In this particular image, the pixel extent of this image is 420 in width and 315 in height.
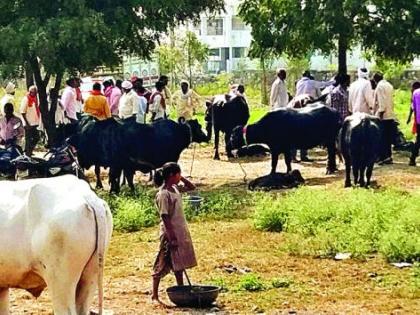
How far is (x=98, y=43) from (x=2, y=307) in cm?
908

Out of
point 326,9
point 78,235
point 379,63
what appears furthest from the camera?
point 379,63

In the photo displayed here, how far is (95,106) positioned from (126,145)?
1.56 meters

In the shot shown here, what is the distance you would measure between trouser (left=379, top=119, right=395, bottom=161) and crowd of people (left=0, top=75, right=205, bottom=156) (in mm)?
4501

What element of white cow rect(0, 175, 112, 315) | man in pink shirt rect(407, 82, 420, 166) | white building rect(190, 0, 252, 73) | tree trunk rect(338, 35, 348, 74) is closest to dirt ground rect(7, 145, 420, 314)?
white cow rect(0, 175, 112, 315)

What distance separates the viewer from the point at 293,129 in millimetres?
18547

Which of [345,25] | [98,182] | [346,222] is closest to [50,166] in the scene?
[98,182]

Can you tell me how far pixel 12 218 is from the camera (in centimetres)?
769

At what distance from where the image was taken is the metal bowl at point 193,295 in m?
9.52

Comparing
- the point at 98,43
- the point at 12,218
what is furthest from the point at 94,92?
the point at 12,218

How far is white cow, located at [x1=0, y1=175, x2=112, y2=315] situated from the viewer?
7531 mm

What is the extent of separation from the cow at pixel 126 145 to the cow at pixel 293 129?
182 cm

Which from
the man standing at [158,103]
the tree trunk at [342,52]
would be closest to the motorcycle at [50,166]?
the man standing at [158,103]

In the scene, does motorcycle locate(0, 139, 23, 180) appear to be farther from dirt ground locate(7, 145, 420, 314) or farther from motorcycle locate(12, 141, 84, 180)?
dirt ground locate(7, 145, 420, 314)

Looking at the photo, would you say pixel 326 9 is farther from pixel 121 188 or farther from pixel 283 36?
pixel 121 188
